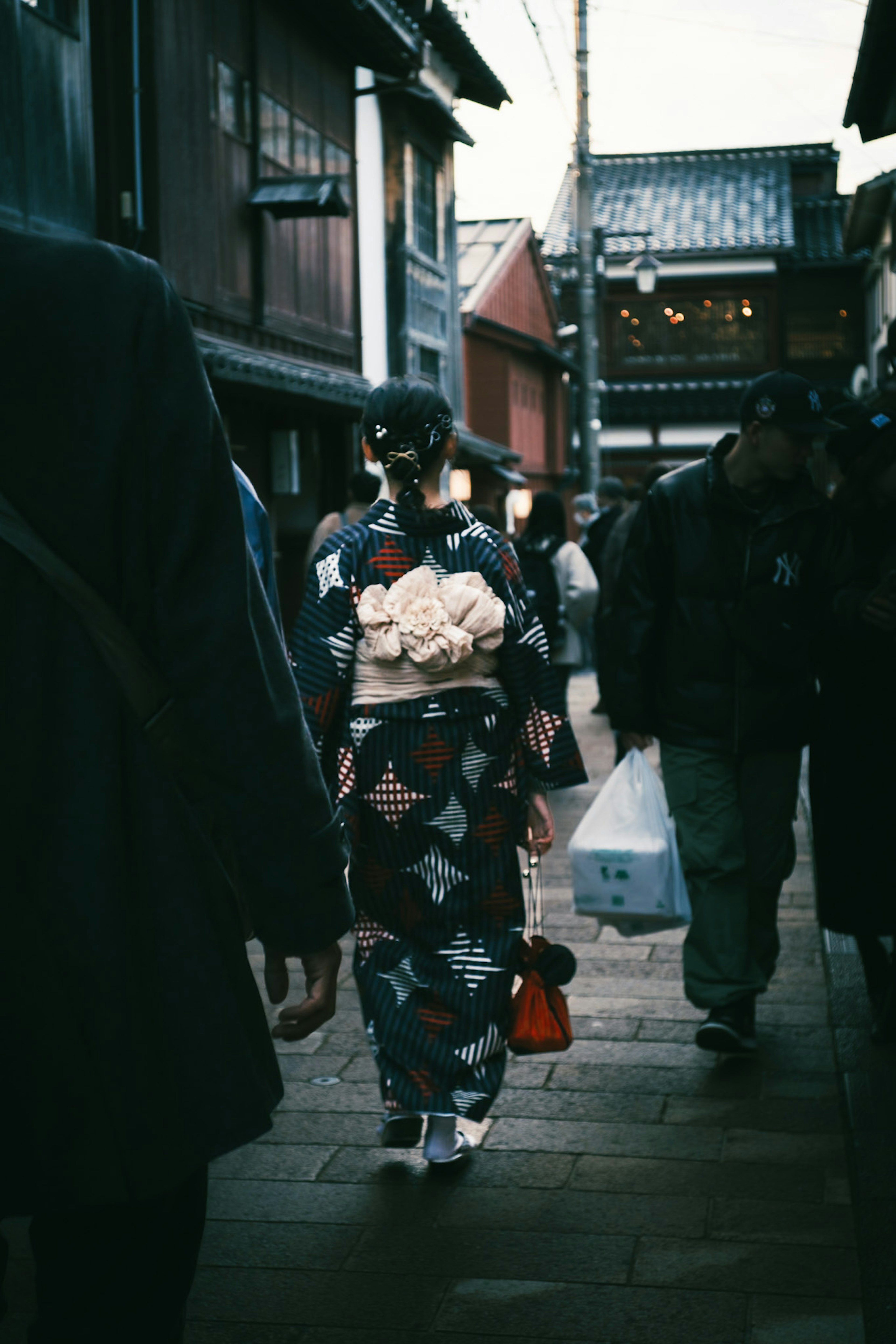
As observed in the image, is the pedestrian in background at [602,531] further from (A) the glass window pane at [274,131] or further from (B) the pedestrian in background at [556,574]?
(A) the glass window pane at [274,131]

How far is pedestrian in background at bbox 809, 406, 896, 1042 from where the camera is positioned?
4613 millimetres

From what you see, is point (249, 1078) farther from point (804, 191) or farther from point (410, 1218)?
point (804, 191)

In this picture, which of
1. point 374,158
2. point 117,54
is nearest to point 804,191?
point 374,158

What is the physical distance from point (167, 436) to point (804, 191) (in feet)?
136

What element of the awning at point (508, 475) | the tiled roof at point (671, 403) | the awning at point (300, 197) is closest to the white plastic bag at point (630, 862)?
the awning at point (300, 197)

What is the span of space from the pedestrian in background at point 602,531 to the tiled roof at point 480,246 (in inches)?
686

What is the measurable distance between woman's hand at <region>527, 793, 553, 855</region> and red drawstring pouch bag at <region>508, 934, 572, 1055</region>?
0.26 metres

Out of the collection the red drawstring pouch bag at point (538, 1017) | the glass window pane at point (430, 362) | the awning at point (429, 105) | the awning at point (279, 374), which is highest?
the awning at point (429, 105)

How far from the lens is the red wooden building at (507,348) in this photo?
30.7 m

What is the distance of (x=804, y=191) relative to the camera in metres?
40.0

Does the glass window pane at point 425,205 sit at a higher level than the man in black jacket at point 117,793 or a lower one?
higher

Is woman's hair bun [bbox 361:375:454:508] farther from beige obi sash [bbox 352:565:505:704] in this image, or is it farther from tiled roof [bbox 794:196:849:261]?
tiled roof [bbox 794:196:849:261]

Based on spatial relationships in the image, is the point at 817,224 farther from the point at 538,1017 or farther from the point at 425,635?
the point at 538,1017

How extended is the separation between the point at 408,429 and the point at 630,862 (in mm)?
1542
